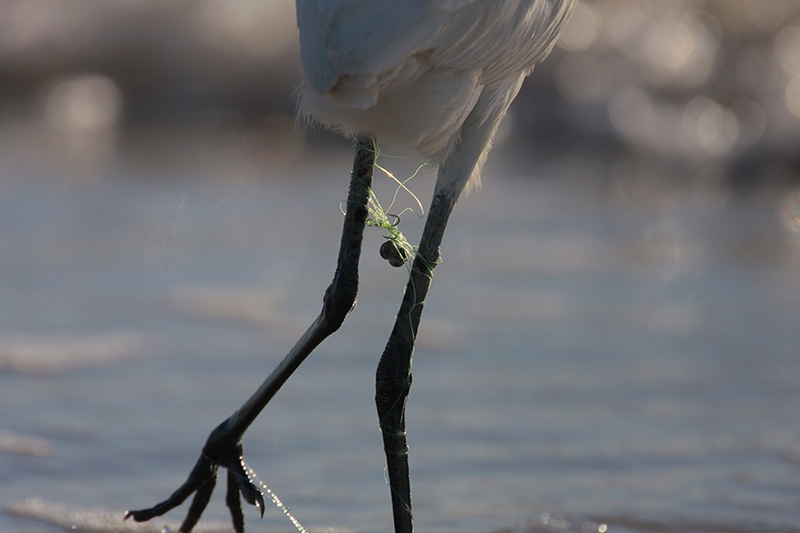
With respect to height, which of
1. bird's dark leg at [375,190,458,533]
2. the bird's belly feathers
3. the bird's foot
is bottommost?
the bird's foot

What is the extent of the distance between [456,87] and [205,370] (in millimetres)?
2072

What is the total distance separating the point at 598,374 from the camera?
434 centimetres

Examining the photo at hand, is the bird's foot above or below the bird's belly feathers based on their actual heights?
→ below

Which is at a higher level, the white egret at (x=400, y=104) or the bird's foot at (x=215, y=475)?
the white egret at (x=400, y=104)

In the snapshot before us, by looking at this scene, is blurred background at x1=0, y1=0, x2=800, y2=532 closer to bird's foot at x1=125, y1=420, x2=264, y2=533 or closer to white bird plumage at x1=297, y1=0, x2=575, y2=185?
bird's foot at x1=125, y1=420, x2=264, y2=533

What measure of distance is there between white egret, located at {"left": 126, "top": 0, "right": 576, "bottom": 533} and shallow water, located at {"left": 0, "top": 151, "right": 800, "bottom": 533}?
350 mm

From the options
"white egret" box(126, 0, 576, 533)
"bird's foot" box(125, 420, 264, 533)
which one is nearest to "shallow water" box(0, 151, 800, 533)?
"bird's foot" box(125, 420, 264, 533)

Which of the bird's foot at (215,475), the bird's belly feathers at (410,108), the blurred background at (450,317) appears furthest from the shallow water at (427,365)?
the bird's belly feathers at (410,108)

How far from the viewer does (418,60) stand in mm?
2207

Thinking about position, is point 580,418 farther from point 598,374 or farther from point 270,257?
point 270,257

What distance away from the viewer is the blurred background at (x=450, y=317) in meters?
3.27

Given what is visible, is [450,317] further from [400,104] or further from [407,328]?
[400,104]

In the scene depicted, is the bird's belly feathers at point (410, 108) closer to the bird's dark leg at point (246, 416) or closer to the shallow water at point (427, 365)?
the bird's dark leg at point (246, 416)

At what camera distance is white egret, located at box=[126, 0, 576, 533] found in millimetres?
2092
